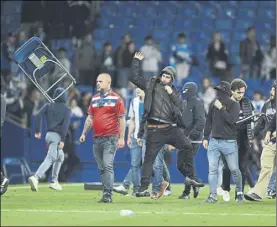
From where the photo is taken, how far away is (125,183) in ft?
65.9

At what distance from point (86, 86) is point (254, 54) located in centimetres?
502

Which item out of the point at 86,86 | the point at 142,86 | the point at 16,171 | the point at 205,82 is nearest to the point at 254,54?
the point at 205,82

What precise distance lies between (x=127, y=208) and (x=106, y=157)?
128 cm

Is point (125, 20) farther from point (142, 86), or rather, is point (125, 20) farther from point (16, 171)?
point (142, 86)

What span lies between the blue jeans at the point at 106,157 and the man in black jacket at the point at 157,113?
51cm

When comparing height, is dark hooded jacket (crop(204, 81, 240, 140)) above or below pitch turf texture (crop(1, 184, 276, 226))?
above

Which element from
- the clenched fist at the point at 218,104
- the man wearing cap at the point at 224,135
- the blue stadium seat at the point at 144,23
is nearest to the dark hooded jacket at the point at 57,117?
the man wearing cap at the point at 224,135

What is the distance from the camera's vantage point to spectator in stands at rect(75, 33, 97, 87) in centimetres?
3073

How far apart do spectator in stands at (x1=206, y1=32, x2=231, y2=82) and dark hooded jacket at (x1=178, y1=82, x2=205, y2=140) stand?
11284 millimetres

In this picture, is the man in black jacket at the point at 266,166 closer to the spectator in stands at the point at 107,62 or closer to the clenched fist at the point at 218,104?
the clenched fist at the point at 218,104

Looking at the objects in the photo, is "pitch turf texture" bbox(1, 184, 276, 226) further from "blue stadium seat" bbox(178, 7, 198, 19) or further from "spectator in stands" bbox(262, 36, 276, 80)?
"blue stadium seat" bbox(178, 7, 198, 19)

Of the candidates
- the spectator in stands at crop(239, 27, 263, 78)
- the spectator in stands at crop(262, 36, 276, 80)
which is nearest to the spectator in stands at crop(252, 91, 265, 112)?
the spectator in stands at crop(239, 27, 263, 78)

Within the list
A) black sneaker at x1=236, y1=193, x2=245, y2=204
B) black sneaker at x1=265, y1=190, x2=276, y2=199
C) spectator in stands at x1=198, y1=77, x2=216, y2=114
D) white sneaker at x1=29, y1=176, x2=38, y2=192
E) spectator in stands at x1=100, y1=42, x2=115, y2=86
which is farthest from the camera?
spectator in stands at x1=100, y1=42, x2=115, y2=86

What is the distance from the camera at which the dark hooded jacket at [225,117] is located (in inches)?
668
